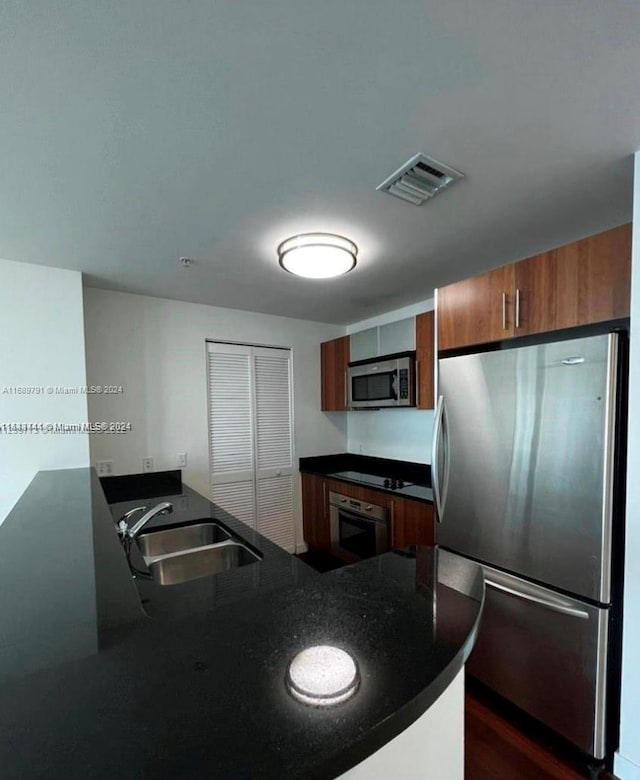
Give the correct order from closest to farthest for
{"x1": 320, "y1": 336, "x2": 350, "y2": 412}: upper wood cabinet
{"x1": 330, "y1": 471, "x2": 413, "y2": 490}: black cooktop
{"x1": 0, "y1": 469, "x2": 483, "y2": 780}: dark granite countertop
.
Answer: {"x1": 0, "y1": 469, "x2": 483, "y2": 780}: dark granite countertop → {"x1": 330, "y1": 471, "x2": 413, "y2": 490}: black cooktop → {"x1": 320, "y1": 336, "x2": 350, "y2": 412}: upper wood cabinet

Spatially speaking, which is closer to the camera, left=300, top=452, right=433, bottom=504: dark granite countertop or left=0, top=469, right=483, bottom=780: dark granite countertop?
left=0, top=469, right=483, bottom=780: dark granite countertop

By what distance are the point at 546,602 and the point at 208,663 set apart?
158 centimetres

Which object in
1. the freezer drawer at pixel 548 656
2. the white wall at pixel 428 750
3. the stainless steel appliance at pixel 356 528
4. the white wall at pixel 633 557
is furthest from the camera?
the stainless steel appliance at pixel 356 528

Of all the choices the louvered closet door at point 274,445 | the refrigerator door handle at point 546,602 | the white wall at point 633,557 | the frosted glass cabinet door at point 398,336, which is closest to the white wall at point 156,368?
the louvered closet door at point 274,445

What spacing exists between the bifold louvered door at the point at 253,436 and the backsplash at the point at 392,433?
78cm

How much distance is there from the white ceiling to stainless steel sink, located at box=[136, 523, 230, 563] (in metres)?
1.49

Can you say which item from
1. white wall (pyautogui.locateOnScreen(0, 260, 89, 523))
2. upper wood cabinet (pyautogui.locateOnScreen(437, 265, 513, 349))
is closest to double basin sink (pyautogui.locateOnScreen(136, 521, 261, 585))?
white wall (pyautogui.locateOnScreen(0, 260, 89, 523))

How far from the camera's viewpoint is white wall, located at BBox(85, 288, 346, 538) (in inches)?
107

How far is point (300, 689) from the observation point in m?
0.51

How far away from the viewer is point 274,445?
3.54 meters

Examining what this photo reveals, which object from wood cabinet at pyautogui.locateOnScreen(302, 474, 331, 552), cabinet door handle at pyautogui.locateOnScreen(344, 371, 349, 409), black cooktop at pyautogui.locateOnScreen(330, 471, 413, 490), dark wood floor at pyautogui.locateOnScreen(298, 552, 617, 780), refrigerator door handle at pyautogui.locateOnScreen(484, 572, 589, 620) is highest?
cabinet door handle at pyautogui.locateOnScreen(344, 371, 349, 409)

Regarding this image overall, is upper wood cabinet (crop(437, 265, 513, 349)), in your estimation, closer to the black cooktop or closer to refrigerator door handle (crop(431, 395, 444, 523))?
refrigerator door handle (crop(431, 395, 444, 523))

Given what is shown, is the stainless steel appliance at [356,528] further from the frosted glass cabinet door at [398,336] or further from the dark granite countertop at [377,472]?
the frosted glass cabinet door at [398,336]

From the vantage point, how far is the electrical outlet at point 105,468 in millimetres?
2682
